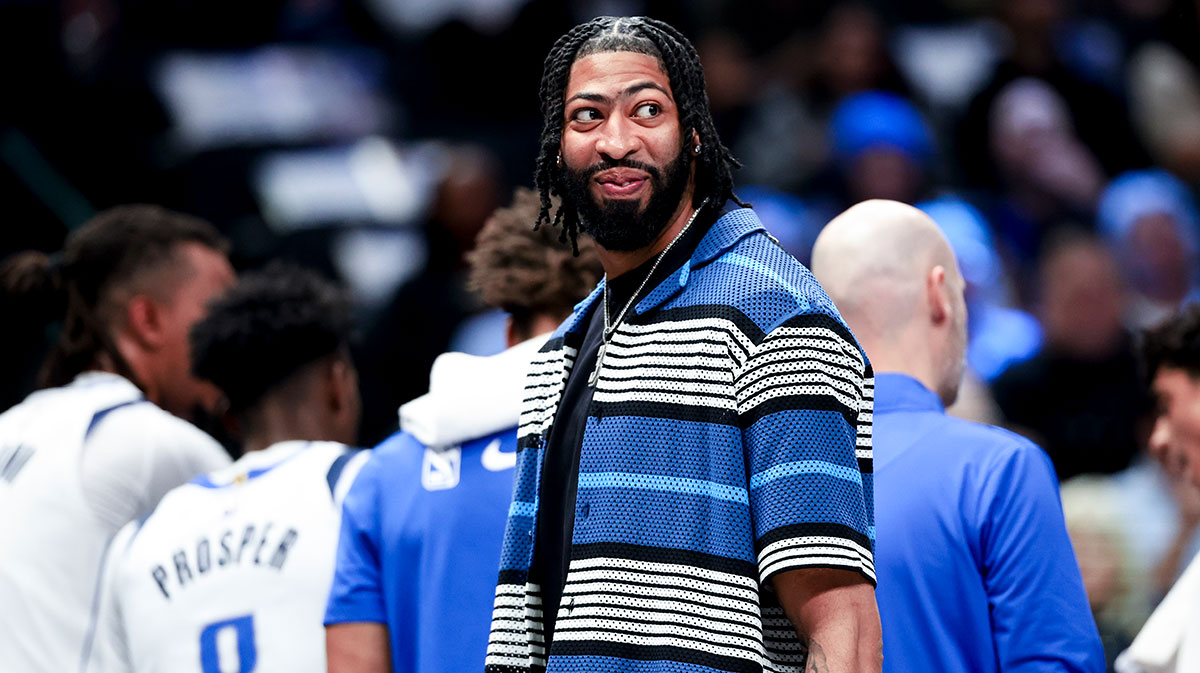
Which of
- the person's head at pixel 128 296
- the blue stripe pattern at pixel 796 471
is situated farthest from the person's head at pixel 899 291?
the person's head at pixel 128 296

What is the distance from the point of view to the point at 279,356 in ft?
12.4

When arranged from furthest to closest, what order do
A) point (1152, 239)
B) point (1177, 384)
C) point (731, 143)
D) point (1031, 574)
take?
point (731, 143)
point (1152, 239)
point (1177, 384)
point (1031, 574)

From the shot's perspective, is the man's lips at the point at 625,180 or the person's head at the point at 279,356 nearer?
the man's lips at the point at 625,180

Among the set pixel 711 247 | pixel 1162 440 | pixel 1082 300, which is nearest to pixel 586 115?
pixel 711 247

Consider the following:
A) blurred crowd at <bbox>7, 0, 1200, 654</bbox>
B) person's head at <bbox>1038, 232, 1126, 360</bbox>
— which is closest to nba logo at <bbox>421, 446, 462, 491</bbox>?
blurred crowd at <bbox>7, 0, 1200, 654</bbox>

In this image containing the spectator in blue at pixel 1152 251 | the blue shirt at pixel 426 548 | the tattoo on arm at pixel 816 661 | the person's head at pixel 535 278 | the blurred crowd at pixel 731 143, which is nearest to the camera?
the tattoo on arm at pixel 816 661

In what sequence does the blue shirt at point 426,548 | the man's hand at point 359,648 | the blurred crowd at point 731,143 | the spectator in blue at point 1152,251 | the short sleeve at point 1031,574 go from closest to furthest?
the short sleeve at point 1031,574 < the blue shirt at point 426,548 < the man's hand at point 359,648 < the blurred crowd at point 731,143 < the spectator in blue at point 1152,251

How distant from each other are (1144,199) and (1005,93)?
1.18 m

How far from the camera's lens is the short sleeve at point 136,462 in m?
3.93

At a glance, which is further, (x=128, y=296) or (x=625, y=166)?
(x=128, y=296)

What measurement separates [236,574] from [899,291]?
163 centimetres

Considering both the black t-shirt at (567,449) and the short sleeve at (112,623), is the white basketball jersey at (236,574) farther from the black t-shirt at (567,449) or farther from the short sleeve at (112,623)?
the black t-shirt at (567,449)

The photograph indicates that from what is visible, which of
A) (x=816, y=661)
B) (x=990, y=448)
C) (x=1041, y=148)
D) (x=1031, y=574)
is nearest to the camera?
(x=816, y=661)

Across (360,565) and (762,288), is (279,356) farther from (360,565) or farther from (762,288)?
(762,288)
